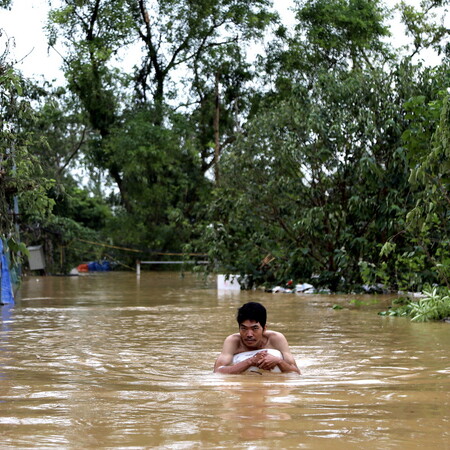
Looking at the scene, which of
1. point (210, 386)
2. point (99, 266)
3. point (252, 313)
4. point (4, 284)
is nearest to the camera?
point (210, 386)

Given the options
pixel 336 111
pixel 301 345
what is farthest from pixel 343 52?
pixel 301 345

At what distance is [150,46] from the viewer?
38406 mm

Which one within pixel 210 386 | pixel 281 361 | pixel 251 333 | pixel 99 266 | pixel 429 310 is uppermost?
pixel 99 266

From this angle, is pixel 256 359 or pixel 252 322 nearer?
pixel 256 359

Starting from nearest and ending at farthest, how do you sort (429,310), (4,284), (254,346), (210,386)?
(210,386), (254,346), (429,310), (4,284)

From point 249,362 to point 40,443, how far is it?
10.2 ft

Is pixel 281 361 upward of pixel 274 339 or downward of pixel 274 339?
downward

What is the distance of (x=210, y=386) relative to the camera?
6555mm

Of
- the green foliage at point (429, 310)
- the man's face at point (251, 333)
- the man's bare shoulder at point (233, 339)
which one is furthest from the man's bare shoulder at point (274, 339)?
the green foliage at point (429, 310)

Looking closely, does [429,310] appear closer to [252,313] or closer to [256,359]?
[252,313]

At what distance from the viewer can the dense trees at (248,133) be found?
18984mm

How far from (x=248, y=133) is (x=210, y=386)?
1579 cm

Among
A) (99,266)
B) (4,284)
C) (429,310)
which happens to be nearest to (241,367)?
(429,310)

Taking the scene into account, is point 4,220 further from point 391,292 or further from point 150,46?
point 150,46
